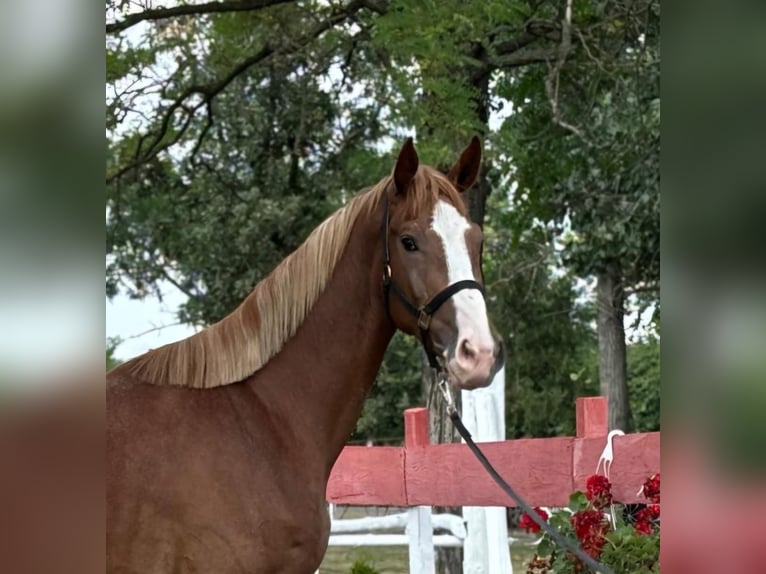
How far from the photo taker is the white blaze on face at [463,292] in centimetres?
218

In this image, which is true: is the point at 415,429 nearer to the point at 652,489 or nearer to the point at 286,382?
the point at 652,489

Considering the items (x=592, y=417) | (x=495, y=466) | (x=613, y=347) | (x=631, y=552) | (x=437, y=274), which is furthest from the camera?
(x=613, y=347)

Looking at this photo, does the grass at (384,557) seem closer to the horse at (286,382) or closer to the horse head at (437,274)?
the horse at (286,382)

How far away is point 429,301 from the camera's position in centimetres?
230

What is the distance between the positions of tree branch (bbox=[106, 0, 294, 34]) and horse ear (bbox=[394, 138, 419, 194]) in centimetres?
293

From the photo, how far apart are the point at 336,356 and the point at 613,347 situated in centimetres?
804

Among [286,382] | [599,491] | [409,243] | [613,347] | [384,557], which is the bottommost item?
[384,557]

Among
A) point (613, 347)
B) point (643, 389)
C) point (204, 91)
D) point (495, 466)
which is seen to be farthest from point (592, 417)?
point (643, 389)

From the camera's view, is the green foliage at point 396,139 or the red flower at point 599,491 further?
the green foliage at point 396,139

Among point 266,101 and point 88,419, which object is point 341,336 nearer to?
point 88,419

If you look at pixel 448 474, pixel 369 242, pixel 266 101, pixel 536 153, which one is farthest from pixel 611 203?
pixel 369 242

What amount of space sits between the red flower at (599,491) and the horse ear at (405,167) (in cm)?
165

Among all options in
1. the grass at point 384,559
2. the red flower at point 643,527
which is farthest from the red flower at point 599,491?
the grass at point 384,559

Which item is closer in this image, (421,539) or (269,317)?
(269,317)
